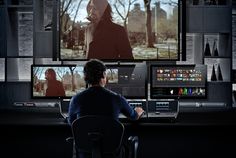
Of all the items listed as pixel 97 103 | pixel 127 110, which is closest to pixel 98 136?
pixel 97 103

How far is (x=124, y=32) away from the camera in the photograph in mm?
4551

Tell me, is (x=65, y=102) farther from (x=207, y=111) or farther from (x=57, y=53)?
(x=207, y=111)

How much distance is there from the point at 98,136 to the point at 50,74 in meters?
1.47

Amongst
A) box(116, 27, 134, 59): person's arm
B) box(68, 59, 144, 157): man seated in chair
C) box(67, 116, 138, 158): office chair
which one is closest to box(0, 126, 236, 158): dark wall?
box(68, 59, 144, 157): man seated in chair

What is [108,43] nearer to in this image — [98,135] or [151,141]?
[151,141]

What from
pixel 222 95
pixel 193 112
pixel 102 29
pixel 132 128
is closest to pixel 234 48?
pixel 222 95

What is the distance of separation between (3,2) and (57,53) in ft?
2.69

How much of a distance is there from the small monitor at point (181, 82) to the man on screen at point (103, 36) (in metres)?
0.49

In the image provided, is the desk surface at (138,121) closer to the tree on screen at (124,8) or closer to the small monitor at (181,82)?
the small monitor at (181,82)

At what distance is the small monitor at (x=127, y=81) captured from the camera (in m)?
4.19

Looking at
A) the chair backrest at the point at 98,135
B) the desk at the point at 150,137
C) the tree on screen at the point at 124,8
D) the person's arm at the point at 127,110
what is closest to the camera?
the chair backrest at the point at 98,135

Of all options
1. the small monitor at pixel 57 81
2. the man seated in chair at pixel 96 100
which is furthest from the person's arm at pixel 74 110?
the small monitor at pixel 57 81

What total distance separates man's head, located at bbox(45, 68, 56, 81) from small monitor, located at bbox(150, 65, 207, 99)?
35.0 inches

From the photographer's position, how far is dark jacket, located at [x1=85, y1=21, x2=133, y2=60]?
4535 mm
